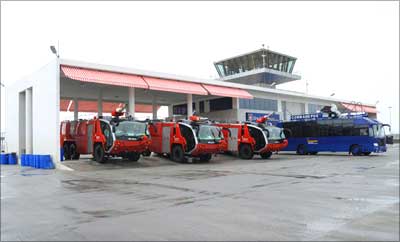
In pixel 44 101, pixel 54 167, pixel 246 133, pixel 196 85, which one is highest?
pixel 196 85

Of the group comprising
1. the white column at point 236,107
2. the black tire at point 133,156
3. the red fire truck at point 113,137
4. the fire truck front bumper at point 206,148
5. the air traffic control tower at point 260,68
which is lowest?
the black tire at point 133,156

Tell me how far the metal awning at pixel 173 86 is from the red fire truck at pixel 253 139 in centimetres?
460

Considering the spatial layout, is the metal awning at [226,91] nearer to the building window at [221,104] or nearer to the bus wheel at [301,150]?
the building window at [221,104]

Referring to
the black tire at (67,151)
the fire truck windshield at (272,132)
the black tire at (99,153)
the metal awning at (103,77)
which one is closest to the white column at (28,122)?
the black tire at (67,151)

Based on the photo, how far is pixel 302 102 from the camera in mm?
45000

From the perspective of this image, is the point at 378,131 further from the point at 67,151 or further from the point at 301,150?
the point at 67,151

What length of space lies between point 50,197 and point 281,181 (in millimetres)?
6535

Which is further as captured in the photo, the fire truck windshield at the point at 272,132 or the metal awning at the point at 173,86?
the metal awning at the point at 173,86

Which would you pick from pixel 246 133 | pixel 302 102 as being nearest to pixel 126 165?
pixel 246 133

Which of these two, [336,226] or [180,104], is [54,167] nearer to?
[336,226]

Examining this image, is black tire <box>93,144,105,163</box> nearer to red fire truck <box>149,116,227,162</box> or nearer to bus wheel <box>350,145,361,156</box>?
red fire truck <box>149,116,227,162</box>

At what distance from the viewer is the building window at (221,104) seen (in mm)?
37031

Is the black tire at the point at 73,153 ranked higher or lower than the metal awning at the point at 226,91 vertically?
lower

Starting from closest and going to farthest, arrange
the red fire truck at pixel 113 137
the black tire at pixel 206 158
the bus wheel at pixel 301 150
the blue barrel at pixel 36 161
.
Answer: the red fire truck at pixel 113 137, the blue barrel at pixel 36 161, the black tire at pixel 206 158, the bus wheel at pixel 301 150
